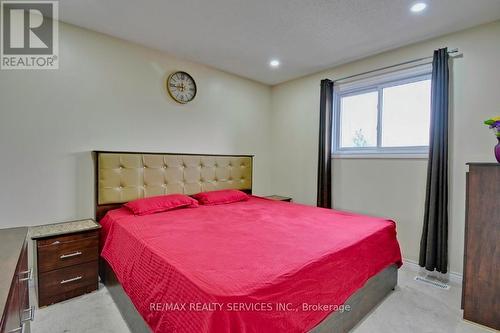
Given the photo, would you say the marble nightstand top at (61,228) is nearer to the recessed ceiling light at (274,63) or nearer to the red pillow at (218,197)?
the red pillow at (218,197)

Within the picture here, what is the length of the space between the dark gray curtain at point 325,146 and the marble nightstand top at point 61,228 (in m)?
2.69

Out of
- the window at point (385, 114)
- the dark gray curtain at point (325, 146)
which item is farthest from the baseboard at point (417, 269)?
the window at point (385, 114)

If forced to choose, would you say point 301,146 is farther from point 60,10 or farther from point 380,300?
point 60,10

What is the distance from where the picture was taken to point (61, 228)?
7.25 feet

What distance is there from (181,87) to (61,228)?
203 centimetres

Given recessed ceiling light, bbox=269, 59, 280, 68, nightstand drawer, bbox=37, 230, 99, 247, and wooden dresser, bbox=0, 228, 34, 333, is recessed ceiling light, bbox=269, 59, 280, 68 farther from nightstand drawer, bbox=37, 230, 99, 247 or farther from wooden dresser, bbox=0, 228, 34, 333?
wooden dresser, bbox=0, 228, 34, 333

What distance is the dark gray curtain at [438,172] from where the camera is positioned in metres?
2.52

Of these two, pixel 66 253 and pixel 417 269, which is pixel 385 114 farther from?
pixel 66 253

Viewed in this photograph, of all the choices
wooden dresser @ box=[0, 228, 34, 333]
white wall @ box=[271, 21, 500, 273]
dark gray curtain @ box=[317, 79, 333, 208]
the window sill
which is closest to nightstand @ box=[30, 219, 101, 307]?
wooden dresser @ box=[0, 228, 34, 333]

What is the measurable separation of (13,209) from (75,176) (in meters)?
0.53

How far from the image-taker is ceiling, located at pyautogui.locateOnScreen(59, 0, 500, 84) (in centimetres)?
214

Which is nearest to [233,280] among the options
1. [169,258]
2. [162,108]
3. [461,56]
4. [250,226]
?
[169,258]

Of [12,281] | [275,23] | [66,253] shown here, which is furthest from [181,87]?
[12,281]

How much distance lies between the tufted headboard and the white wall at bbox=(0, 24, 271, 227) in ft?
0.52
